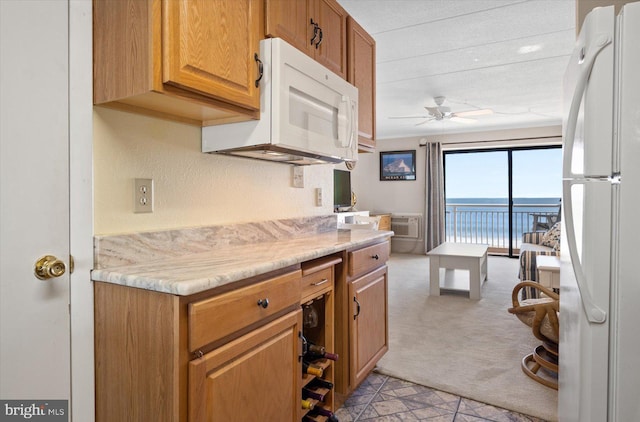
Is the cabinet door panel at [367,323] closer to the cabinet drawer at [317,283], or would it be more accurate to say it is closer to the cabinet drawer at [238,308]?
the cabinet drawer at [317,283]

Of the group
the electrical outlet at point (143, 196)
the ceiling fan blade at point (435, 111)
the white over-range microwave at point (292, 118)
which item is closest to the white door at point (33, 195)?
the electrical outlet at point (143, 196)

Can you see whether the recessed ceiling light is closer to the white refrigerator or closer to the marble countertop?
the white refrigerator

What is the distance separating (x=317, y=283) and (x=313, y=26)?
1.25 m

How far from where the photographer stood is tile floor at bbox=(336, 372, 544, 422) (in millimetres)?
1840

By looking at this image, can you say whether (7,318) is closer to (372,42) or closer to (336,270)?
(336,270)

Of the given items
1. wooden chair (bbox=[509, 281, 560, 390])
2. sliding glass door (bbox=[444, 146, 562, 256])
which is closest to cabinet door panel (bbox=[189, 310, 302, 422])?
wooden chair (bbox=[509, 281, 560, 390])

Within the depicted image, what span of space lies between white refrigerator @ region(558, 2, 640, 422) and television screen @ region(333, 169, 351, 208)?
4988 mm

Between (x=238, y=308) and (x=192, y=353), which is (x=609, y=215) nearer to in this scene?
(x=238, y=308)

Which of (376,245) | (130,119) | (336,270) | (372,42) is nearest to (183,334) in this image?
(130,119)

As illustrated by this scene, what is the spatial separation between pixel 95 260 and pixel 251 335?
0.55 metres

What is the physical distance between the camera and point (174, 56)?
3.67ft

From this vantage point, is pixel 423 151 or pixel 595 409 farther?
pixel 423 151

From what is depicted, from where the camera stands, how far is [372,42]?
253cm

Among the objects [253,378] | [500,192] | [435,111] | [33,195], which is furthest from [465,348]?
[500,192]
